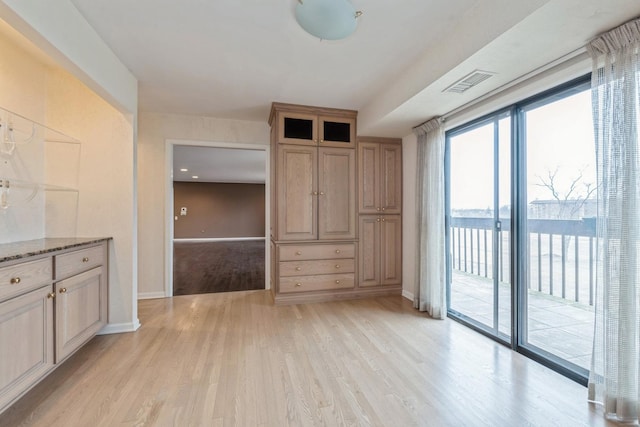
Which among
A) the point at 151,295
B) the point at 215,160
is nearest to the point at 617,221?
the point at 151,295

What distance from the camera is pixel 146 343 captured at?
2.36 metres

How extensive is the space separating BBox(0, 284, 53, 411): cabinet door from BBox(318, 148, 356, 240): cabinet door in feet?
8.20

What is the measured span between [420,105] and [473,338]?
2.22 metres

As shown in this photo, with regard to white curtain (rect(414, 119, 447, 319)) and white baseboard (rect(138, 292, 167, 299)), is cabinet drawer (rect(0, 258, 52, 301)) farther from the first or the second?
white curtain (rect(414, 119, 447, 319))

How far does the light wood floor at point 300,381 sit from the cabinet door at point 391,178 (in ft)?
5.20

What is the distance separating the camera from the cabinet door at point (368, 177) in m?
3.62

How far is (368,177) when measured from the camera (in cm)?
365

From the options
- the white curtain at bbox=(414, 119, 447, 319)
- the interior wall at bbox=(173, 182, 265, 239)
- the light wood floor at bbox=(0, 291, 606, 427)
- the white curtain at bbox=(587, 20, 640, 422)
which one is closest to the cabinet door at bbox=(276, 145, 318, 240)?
the light wood floor at bbox=(0, 291, 606, 427)

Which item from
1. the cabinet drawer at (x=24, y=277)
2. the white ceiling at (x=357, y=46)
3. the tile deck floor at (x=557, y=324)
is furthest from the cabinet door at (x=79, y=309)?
the tile deck floor at (x=557, y=324)

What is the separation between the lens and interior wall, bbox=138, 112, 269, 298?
3609mm

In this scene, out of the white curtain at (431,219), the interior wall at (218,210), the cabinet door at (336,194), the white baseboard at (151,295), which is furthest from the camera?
the interior wall at (218,210)

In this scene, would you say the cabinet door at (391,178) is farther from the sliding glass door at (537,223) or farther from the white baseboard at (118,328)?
the white baseboard at (118,328)

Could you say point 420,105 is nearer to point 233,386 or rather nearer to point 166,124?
point 233,386

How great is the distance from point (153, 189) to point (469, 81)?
3791 mm
